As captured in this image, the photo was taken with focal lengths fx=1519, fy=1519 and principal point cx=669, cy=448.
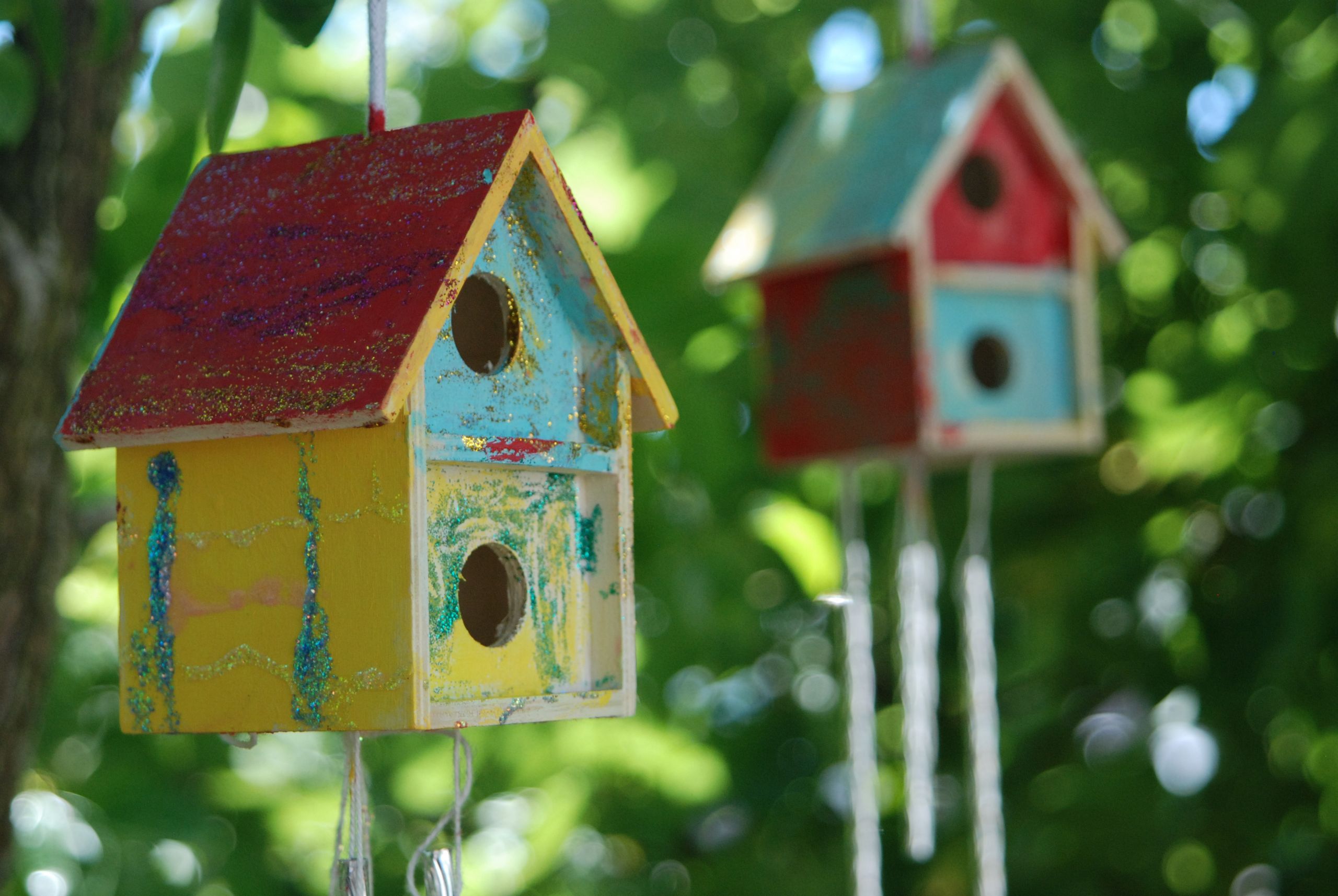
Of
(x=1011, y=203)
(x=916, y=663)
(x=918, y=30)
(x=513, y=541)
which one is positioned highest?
(x=918, y=30)

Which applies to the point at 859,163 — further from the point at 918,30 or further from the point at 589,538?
the point at 589,538

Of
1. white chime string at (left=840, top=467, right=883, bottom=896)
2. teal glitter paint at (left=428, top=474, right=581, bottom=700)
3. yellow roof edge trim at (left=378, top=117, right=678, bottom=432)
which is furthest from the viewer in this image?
white chime string at (left=840, top=467, right=883, bottom=896)

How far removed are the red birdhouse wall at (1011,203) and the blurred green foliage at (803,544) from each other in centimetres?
42

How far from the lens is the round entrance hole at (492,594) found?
136 centimetres

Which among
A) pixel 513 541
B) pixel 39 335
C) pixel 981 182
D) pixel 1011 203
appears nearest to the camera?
pixel 513 541

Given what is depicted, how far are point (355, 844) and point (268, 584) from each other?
8.7 inches

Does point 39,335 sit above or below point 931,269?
below

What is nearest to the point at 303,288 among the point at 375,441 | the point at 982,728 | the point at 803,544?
the point at 375,441

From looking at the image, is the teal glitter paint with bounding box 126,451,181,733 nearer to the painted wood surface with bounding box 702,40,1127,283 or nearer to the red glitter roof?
the red glitter roof

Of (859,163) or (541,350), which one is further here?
(859,163)

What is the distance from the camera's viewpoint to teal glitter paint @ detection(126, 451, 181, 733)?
51.1 inches

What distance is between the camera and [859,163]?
236cm

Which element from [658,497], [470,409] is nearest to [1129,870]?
[658,497]

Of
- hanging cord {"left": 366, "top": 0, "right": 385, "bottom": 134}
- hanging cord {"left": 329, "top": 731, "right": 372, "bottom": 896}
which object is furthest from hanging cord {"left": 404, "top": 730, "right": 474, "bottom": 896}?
hanging cord {"left": 366, "top": 0, "right": 385, "bottom": 134}
